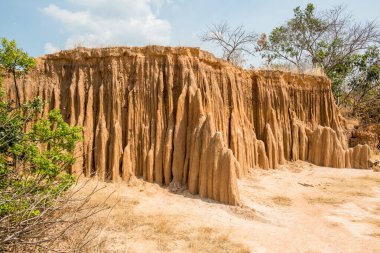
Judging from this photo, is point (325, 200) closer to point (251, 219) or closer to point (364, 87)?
point (251, 219)

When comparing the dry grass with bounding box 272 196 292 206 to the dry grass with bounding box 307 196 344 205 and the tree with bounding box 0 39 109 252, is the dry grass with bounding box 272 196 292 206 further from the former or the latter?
the tree with bounding box 0 39 109 252

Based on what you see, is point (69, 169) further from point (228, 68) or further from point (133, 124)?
point (228, 68)

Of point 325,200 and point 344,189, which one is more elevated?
point 344,189

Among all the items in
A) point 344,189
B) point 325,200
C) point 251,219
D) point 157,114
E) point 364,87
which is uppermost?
point 364,87

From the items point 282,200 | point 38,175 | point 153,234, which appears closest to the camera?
point 38,175

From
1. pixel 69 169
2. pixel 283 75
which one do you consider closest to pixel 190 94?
pixel 69 169

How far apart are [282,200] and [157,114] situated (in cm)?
516

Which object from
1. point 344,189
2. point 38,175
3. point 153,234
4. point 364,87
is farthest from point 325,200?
point 364,87

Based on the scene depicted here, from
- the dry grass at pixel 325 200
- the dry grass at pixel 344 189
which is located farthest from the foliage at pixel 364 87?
the dry grass at pixel 325 200

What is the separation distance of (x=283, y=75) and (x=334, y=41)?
11.9 m

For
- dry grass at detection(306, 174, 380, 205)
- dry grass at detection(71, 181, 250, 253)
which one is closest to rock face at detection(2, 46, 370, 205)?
dry grass at detection(71, 181, 250, 253)

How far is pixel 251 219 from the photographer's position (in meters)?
8.42

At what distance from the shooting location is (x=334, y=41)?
81.9ft

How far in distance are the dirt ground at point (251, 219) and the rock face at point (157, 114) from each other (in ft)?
2.38
